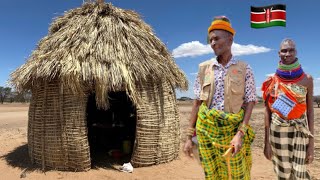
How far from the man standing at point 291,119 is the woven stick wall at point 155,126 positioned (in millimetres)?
3200

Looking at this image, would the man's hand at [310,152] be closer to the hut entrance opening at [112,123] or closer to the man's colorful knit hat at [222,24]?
the man's colorful knit hat at [222,24]

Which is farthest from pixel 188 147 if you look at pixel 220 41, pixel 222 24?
pixel 222 24

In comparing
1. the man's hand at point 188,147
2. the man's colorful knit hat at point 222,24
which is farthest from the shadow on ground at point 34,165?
the man's colorful knit hat at point 222,24

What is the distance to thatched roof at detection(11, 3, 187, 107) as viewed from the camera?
575cm

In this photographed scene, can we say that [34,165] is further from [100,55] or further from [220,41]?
[220,41]

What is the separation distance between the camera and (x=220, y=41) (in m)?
2.71

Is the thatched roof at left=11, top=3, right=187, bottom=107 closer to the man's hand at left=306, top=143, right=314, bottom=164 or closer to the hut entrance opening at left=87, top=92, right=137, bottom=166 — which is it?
the hut entrance opening at left=87, top=92, right=137, bottom=166

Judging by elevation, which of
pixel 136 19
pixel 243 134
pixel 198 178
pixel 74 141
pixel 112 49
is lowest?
pixel 198 178

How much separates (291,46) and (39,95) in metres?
4.57

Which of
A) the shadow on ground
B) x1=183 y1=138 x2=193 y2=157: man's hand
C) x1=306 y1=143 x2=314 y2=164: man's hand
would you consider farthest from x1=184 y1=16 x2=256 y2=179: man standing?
the shadow on ground

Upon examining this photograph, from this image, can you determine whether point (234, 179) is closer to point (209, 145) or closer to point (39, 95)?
point (209, 145)

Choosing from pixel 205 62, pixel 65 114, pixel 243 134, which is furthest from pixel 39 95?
pixel 243 134

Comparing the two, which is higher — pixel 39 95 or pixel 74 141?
pixel 39 95

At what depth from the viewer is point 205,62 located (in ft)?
9.56
